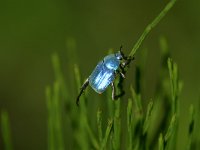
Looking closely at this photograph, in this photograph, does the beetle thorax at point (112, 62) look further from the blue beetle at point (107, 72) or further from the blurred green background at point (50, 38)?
the blurred green background at point (50, 38)

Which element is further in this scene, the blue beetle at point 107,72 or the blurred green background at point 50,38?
the blurred green background at point 50,38

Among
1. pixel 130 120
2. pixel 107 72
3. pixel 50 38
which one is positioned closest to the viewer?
pixel 130 120

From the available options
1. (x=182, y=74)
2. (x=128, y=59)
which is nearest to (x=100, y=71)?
(x=128, y=59)

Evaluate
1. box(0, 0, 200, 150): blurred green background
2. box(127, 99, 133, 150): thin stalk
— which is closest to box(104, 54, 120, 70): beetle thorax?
box(127, 99, 133, 150): thin stalk

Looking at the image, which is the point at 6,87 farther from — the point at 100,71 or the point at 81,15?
the point at 100,71

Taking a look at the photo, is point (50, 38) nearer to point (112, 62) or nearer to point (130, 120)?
point (112, 62)

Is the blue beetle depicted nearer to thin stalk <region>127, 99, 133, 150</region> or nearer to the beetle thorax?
→ the beetle thorax

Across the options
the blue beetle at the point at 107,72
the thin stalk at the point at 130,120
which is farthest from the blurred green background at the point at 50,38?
the thin stalk at the point at 130,120

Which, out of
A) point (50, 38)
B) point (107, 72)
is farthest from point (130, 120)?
point (50, 38)
